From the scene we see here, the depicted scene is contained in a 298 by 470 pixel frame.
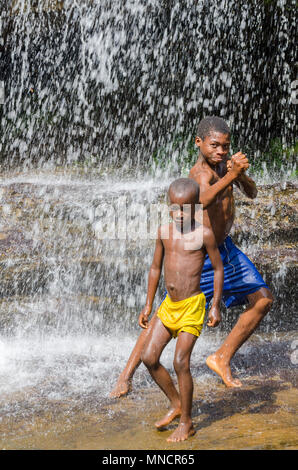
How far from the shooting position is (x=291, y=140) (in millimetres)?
9086

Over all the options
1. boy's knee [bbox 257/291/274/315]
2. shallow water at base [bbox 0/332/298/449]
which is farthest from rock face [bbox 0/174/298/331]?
boy's knee [bbox 257/291/274/315]

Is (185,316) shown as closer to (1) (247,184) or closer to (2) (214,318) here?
(2) (214,318)

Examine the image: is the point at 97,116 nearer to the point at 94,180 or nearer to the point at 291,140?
the point at 94,180

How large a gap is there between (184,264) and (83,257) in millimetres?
2000

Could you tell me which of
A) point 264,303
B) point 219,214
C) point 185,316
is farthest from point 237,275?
point 185,316

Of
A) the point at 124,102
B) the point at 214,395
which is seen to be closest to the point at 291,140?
the point at 124,102

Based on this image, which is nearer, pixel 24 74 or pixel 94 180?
pixel 94 180

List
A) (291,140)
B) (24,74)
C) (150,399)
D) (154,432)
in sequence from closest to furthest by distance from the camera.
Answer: (154,432)
(150,399)
(291,140)
(24,74)

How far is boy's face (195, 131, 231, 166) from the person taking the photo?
10.8 feet

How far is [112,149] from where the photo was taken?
10.2 metres

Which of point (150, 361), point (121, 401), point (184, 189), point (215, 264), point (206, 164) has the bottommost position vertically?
point (121, 401)

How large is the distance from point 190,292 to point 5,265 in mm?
2395

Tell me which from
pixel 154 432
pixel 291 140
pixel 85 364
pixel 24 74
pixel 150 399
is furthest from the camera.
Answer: pixel 24 74

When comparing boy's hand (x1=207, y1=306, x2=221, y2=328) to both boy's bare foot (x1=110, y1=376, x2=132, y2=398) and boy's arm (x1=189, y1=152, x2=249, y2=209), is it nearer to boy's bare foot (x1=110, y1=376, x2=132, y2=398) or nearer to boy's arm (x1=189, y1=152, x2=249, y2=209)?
boy's arm (x1=189, y1=152, x2=249, y2=209)
